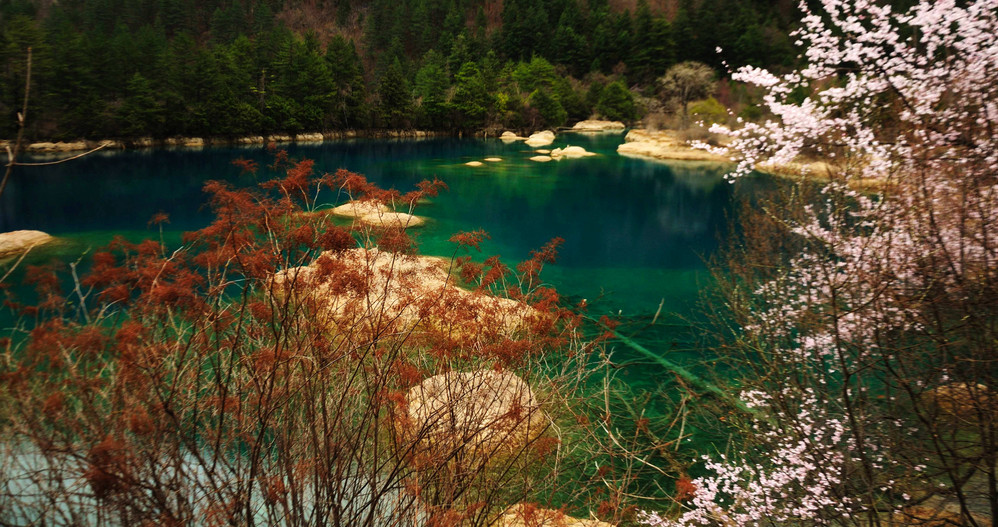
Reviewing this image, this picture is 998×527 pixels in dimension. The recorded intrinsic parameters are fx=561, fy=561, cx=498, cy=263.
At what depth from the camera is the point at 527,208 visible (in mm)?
21453

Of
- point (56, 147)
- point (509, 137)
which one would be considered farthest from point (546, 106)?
point (56, 147)

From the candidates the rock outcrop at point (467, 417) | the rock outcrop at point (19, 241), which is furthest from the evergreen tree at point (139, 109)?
the rock outcrop at point (467, 417)

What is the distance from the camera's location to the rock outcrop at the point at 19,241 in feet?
42.4

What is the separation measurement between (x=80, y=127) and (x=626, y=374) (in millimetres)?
35845

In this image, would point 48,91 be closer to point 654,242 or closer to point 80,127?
point 80,127

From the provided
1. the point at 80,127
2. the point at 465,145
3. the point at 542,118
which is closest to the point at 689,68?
the point at 542,118

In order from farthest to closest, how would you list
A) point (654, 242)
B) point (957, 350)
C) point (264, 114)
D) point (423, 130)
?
point (423, 130) → point (264, 114) → point (654, 242) → point (957, 350)

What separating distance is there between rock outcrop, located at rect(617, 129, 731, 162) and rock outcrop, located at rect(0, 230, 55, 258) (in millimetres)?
29084

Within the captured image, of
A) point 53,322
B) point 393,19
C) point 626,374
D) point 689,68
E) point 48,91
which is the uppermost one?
point 393,19

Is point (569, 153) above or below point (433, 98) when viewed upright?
below

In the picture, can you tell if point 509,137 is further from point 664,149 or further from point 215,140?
point 215,140

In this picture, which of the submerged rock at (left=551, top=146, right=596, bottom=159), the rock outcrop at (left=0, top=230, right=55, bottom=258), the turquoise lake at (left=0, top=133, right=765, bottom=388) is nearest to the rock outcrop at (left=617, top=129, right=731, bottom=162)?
the turquoise lake at (left=0, top=133, right=765, bottom=388)

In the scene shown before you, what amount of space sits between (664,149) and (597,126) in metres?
20.7

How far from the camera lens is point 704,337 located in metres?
9.66
